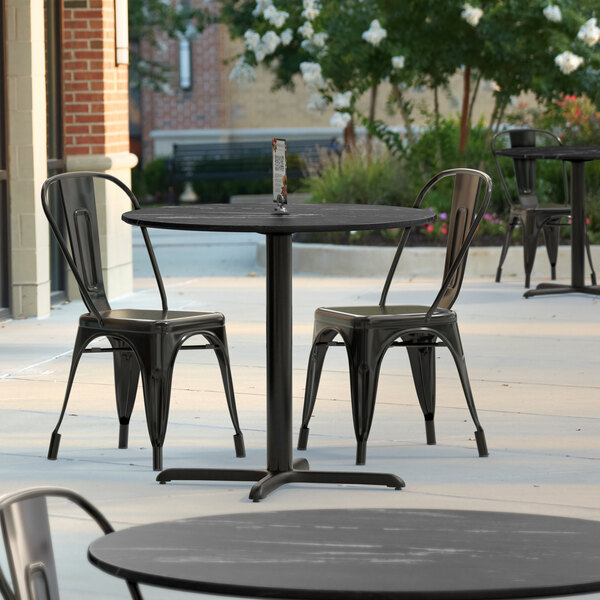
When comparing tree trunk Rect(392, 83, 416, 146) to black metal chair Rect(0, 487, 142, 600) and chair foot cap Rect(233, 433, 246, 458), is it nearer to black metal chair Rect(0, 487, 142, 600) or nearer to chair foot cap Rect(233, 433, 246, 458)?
chair foot cap Rect(233, 433, 246, 458)

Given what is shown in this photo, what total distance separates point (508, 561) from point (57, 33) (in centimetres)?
944

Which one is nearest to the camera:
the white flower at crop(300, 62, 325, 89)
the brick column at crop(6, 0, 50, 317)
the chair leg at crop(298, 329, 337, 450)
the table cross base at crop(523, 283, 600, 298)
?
the chair leg at crop(298, 329, 337, 450)

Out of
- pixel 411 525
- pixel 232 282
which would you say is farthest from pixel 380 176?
pixel 411 525

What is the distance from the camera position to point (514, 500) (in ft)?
15.7

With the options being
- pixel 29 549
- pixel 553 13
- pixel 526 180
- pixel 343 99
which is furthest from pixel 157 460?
pixel 343 99

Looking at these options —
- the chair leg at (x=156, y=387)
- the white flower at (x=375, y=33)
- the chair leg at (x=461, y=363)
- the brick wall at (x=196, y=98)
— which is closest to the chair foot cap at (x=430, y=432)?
the chair leg at (x=461, y=363)

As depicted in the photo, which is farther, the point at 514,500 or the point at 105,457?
the point at 105,457

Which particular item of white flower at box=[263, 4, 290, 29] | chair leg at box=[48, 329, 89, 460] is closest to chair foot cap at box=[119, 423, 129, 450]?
chair leg at box=[48, 329, 89, 460]

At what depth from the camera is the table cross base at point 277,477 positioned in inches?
194

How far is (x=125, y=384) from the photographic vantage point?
565 cm

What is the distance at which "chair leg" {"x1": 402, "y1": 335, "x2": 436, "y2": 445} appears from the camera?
571 centimetres

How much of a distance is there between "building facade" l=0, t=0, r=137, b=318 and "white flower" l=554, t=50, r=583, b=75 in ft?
16.4

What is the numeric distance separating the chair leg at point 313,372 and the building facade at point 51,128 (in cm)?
453

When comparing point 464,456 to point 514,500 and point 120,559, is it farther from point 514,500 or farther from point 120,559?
point 120,559
